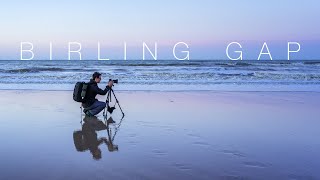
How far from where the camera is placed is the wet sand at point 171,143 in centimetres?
544

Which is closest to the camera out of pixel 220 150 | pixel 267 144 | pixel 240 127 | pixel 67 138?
pixel 220 150

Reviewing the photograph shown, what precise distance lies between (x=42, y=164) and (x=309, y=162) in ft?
12.4

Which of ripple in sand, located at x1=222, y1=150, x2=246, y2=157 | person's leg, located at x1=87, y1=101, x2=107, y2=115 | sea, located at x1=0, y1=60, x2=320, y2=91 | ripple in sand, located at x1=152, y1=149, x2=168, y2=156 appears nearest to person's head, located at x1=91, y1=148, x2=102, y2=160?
ripple in sand, located at x1=152, y1=149, x2=168, y2=156

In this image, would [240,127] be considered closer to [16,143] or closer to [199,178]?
[199,178]

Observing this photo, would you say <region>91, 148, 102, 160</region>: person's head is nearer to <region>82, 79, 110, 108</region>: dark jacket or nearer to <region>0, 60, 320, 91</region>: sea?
<region>82, 79, 110, 108</region>: dark jacket

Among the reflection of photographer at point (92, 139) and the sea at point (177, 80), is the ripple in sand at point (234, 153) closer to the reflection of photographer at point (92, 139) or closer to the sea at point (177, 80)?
the reflection of photographer at point (92, 139)

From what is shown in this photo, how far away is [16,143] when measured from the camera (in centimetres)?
718

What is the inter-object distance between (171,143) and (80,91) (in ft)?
13.0

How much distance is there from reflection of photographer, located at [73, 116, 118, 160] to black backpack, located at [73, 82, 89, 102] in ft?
2.25

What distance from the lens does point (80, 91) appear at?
1041 centimetres

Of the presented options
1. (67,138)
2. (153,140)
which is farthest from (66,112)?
(153,140)

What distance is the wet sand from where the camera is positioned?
5438 mm

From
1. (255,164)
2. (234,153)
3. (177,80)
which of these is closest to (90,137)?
(234,153)

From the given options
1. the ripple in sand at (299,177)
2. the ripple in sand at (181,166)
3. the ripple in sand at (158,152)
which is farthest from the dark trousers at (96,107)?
the ripple in sand at (299,177)
